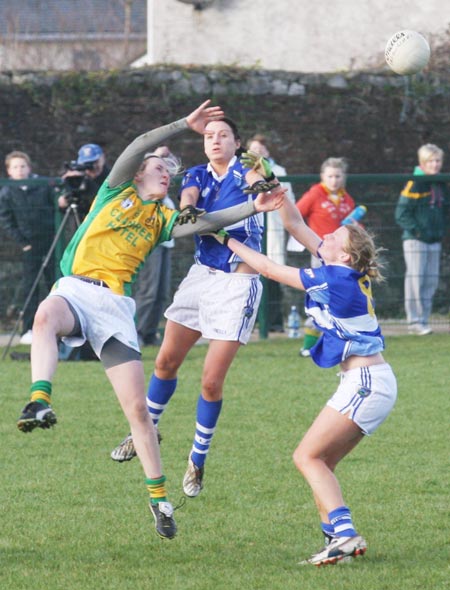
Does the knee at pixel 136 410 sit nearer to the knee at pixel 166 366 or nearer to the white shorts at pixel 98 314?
the white shorts at pixel 98 314

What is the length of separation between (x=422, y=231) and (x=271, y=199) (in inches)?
316

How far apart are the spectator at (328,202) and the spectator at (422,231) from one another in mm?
1157

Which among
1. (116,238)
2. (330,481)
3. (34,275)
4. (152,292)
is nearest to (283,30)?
(152,292)

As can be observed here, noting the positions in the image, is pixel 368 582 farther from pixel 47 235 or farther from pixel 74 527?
pixel 47 235

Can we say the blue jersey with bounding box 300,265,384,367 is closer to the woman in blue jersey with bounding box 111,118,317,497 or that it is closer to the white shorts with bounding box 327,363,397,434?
the white shorts with bounding box 327,363,397,434

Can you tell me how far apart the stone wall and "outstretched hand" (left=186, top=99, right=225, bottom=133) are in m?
9.21

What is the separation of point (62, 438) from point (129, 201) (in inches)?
121

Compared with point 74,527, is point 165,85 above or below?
above

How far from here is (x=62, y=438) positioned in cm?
927

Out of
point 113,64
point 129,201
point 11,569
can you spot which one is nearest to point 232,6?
point 113,64

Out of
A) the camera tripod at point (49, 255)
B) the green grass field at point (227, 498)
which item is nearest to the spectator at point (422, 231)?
the green grass field at point (227, 498)

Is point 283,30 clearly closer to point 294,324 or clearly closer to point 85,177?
point 294,324

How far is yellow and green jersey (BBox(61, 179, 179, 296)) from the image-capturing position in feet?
21.5

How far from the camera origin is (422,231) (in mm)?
14430
